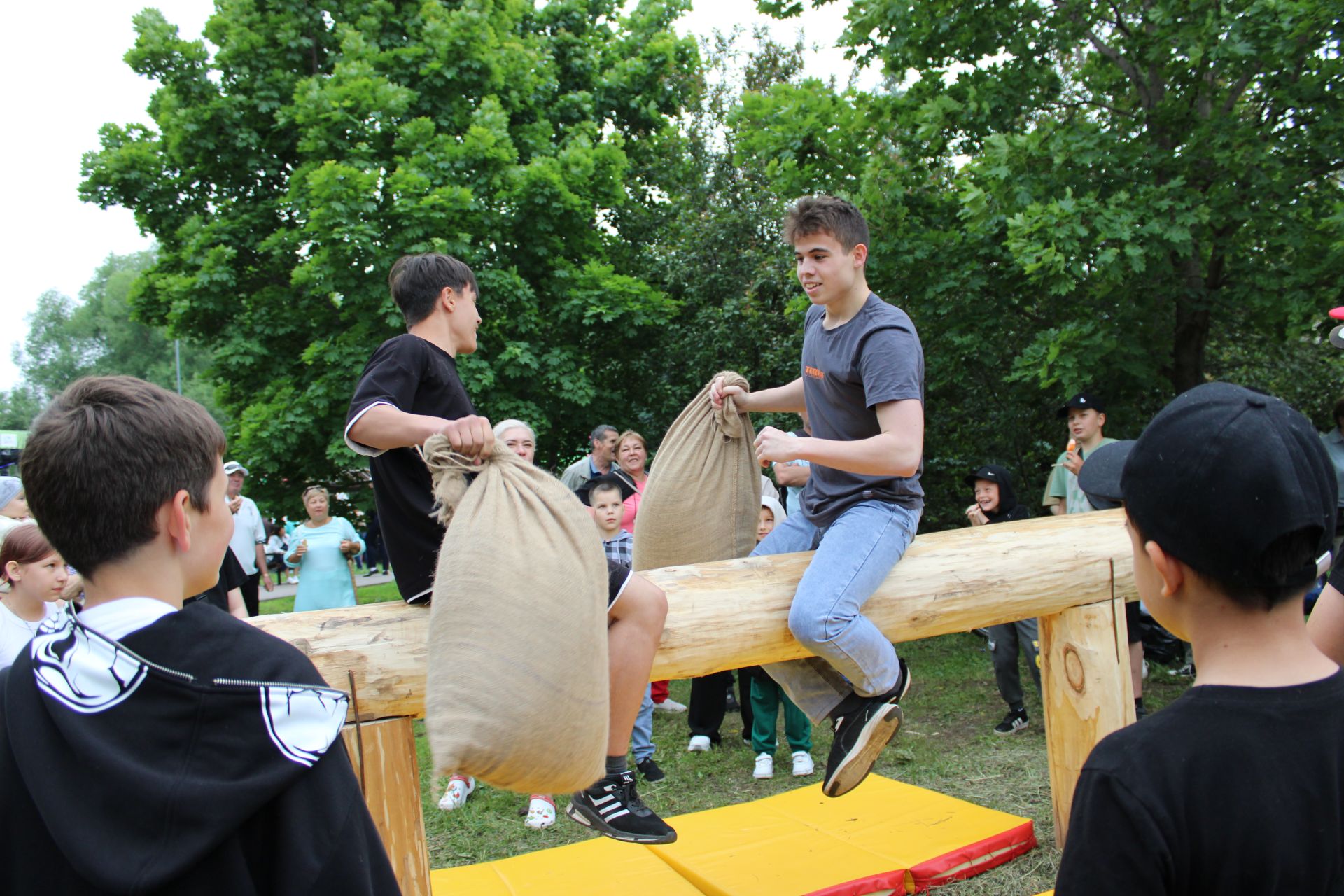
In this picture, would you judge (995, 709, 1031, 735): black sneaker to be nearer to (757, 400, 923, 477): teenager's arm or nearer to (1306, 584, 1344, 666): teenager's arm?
(757, 400, 923, 477): teenager's arm

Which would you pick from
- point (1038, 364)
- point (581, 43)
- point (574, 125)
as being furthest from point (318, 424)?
point (1038, 364)

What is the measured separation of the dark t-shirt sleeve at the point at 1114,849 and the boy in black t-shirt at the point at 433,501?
160 cm

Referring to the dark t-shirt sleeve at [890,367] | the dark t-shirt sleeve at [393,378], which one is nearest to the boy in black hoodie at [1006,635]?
the dark t-shirt sleeve at [890,367]

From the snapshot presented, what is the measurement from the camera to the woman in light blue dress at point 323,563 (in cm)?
720

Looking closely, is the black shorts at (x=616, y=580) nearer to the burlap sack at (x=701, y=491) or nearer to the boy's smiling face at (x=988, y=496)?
the burlap sack at (x=701, y=491)

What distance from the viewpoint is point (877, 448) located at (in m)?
2.97

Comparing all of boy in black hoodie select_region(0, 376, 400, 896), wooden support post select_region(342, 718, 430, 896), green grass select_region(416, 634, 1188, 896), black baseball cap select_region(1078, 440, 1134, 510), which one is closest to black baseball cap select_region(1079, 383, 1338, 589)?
boy in black hoodie select_region(0, 376, 400, 896)

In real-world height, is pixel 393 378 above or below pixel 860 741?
above

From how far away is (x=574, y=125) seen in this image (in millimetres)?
13734

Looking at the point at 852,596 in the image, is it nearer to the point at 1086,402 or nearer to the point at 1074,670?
the point at 1074,670

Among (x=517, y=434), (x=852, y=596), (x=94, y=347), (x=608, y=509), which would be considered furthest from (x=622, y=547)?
(x=94, y=347)

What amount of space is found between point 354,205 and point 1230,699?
11.1m

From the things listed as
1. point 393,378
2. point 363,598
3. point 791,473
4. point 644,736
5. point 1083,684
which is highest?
point 393,378

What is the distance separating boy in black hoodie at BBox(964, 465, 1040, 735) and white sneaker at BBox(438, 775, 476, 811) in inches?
135
